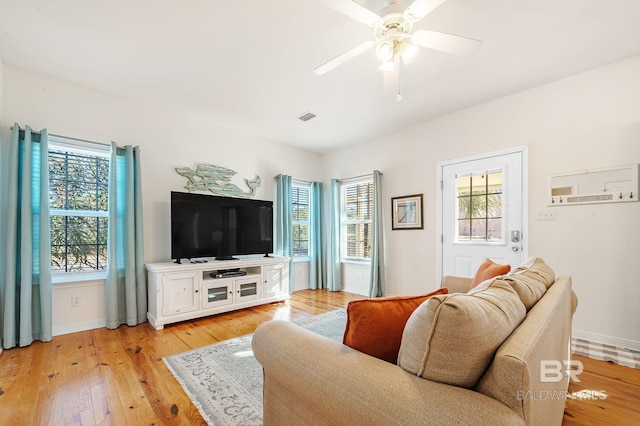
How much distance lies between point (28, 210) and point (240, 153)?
245 cm

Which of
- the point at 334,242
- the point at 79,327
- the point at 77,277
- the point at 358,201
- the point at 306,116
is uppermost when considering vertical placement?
the point at 306,116

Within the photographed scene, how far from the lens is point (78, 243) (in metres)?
3.09

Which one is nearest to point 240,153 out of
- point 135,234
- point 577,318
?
point 135,234

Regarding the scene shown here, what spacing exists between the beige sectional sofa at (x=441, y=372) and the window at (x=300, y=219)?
3946 millimetres

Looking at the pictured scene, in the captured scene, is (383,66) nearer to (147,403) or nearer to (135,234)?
(147,403)

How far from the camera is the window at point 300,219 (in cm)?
504

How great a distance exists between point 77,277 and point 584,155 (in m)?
5.29

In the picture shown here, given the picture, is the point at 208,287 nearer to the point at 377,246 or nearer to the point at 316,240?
the point at 316,240

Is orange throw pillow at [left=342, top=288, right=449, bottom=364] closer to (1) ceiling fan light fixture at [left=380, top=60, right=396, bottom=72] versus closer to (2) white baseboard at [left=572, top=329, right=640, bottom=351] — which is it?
(1) ceiling fan light fixture at [left=380, top=60, right=396, bottom=72]

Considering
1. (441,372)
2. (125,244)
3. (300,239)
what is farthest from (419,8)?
(300,239)

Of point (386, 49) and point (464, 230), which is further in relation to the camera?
point (464, 230)

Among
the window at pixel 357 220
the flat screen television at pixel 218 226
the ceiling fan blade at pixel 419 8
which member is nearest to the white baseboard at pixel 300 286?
the window at pixel 357 220

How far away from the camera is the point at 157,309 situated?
305 centimetres

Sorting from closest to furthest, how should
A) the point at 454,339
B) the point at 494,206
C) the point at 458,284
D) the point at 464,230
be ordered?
the point at 454,339 < the point at 458,284 < the point at 494,206 < the point at 464,230
